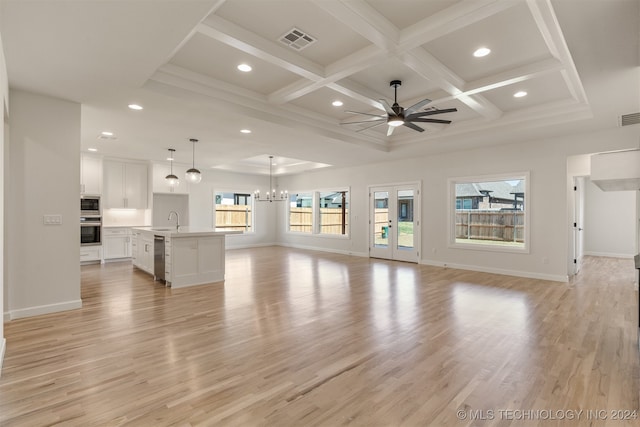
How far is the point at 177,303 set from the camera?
4383 millimetres

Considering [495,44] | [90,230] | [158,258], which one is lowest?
[158,258]

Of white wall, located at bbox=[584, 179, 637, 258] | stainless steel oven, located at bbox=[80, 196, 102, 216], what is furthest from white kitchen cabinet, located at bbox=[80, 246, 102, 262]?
white wall, located at bbox=[584, 179, 637, 258]

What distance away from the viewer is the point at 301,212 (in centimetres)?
1152

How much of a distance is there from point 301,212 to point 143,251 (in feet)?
19.0

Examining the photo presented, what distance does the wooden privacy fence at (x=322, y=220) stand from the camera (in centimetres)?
1036

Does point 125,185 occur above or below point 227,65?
below

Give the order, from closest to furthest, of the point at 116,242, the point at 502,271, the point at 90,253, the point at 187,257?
the point at 187,257 < the point at 502,271 < the point at 90,253 < the point at 116,242

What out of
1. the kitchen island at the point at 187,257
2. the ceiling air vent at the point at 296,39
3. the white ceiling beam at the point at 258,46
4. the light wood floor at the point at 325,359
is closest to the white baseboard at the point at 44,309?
the light wood floor at the point at 325,359

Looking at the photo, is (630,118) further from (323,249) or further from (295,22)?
(323,249)

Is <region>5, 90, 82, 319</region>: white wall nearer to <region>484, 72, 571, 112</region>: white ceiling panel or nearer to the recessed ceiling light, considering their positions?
the recessed ceiling light

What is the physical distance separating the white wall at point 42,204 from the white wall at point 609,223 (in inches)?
471

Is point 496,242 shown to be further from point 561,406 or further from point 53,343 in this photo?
point 53,343

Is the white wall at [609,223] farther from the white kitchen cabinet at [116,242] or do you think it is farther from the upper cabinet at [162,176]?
the white kitchen cabinet at [116,242]

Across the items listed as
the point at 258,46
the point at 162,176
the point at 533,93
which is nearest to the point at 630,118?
the point at 533,93
